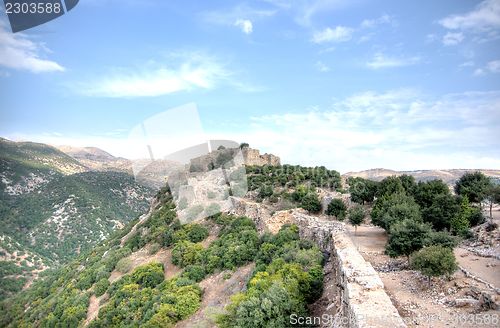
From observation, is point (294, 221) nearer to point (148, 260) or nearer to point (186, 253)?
point (186, 253)

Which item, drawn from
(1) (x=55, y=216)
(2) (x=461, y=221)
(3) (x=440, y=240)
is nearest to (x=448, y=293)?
(3) (x=440, y=240)

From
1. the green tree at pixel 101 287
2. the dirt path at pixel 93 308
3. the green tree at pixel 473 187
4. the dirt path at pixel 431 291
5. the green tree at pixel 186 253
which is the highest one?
the green tree at pixel 473 187

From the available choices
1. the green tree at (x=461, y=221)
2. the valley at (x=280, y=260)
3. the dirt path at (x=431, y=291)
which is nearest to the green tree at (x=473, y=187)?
the valley at (x=280, y=260)

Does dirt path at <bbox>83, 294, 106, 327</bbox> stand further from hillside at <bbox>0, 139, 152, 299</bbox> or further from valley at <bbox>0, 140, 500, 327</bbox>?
hillside at <bbox>0, 139, 152, 299</bbox>

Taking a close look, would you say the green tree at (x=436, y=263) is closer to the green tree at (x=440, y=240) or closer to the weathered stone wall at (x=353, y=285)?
the weathered stone wall at (x=353, y=285)

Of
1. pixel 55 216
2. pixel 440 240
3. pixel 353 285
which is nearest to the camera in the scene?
pixel 353 285

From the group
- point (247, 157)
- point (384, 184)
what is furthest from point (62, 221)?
point (384, 184)

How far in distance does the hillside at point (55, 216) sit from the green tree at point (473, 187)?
6200 cm

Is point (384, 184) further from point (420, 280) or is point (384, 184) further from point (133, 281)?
point (133, 281)

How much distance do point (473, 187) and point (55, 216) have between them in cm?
7351

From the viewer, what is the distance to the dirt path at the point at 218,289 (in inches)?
735

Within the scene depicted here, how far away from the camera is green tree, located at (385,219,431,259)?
15.6m

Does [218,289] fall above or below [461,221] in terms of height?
below

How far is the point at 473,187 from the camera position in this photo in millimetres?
26656
